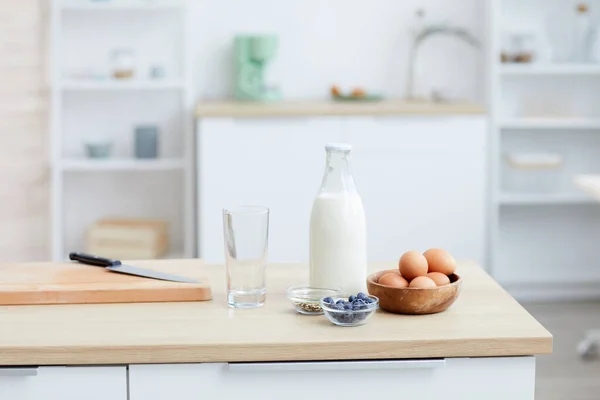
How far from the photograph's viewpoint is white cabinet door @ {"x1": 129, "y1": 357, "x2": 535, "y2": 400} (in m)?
1.63

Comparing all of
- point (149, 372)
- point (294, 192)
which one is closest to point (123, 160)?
point (294, 192)

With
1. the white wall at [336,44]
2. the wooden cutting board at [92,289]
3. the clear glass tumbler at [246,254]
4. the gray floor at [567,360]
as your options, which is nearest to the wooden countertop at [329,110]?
the white wall at [336,44]

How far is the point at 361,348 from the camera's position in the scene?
162 cm

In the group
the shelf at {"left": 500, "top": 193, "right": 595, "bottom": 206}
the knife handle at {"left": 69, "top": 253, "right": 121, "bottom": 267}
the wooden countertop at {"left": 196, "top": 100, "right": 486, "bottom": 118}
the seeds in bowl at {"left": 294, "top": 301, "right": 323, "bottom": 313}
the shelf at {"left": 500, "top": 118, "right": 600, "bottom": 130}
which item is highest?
the wooden countertop at {"left": 196, "top": 100, "right": 486, "bottom": 118}

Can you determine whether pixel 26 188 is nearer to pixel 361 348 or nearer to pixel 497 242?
pixel 497 242

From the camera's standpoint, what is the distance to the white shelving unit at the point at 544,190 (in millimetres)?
4887

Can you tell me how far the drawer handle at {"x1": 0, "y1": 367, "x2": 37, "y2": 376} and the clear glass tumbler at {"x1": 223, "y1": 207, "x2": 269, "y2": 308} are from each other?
0.40 meters

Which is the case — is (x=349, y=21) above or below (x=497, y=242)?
above

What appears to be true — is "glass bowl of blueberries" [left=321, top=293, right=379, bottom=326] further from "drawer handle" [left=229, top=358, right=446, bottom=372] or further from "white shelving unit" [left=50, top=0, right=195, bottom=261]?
"white shelving unit" [left=50, top=0, right=195, bottom=261]

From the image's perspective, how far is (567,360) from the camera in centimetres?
400

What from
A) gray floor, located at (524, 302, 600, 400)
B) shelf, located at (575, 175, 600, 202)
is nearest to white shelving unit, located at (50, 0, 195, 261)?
gray floor, located at (524, 302, 600, 400)

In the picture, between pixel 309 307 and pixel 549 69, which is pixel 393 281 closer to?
pixel 309 307

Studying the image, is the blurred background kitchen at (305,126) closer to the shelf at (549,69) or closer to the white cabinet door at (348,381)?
the shelf at (549,69)

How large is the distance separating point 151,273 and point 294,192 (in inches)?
99.7
